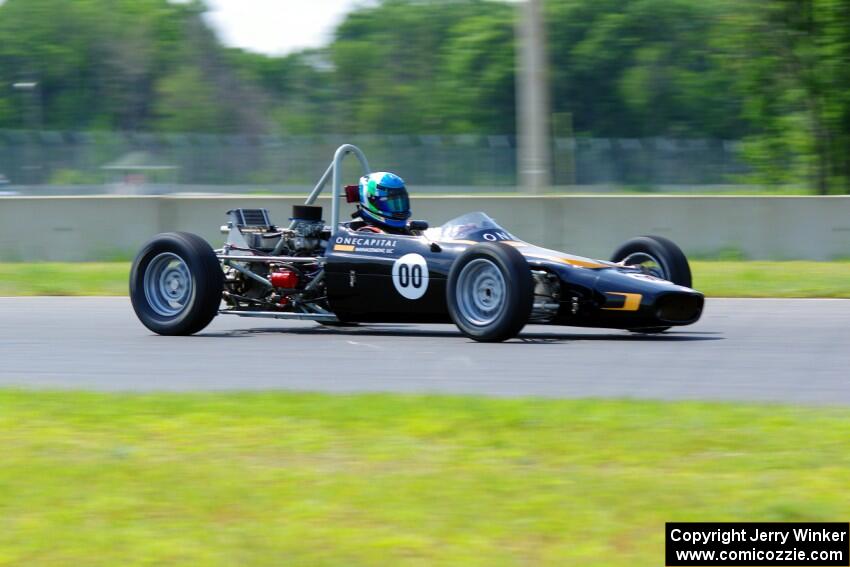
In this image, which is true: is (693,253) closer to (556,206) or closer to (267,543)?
(556,206)

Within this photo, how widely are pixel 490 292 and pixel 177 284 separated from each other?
2.94 metres

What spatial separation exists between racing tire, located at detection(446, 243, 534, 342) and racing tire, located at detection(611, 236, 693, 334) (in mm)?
1379

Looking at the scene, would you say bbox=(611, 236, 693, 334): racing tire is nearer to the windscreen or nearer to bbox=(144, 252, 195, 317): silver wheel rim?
the windscreen

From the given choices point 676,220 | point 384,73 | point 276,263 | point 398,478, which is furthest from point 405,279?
point 384,73

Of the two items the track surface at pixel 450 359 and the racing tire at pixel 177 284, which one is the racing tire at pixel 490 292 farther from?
the racing tire at pixel 177 284

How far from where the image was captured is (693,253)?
56.6 ft

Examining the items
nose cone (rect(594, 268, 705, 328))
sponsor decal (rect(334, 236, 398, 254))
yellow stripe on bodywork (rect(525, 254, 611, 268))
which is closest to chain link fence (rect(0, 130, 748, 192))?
sponsor decal (rect(334, 236, 398, 254))

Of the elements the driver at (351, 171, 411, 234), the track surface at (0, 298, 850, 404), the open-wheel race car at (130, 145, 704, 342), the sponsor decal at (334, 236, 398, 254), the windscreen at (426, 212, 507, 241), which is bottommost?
the track surface at (0, 298, 850, 404)

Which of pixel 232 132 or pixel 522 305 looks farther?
pixel 232 132

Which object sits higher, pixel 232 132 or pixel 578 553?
pixel 232 132

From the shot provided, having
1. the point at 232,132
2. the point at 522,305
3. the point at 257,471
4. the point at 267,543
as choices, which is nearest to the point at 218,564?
the point at 267,543

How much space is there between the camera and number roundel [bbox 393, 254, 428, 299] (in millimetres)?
10312

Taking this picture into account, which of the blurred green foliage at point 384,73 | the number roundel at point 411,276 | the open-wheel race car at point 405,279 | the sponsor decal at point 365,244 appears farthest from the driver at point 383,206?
the blurred green foliage at point 384,73

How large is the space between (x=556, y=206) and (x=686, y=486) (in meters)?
12.3
